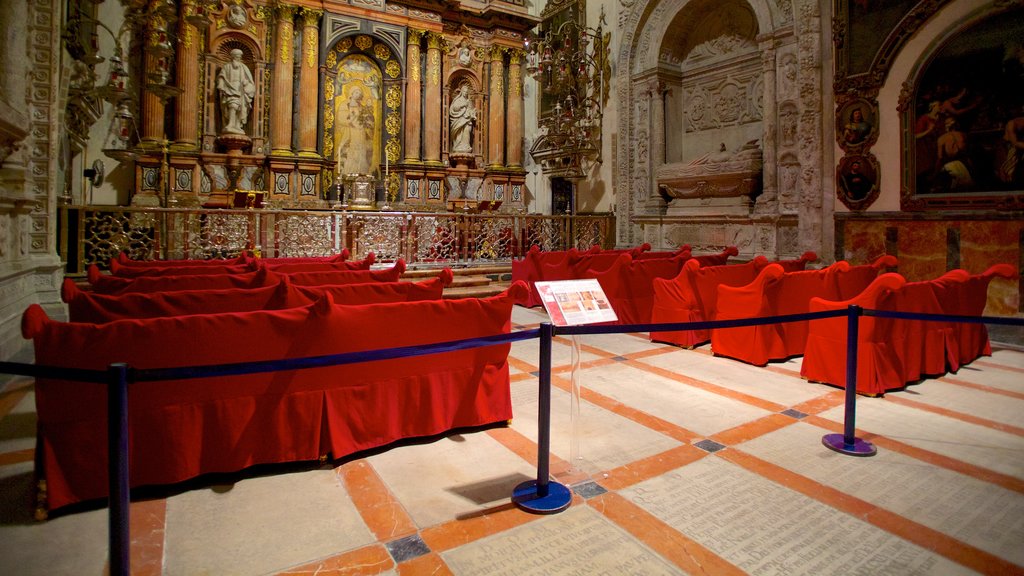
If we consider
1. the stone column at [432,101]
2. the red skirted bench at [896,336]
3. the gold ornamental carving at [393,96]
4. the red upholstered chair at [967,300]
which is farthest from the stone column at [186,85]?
the red upholstered chair at [967,300]

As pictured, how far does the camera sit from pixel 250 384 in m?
2.79

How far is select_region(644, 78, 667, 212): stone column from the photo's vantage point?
38.7 ft

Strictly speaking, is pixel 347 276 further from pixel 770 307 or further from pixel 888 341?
pixel 888 341

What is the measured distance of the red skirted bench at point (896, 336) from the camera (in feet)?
14.0

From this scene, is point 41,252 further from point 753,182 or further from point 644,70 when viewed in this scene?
point 644,70

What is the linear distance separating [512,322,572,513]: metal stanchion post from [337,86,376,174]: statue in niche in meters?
11.6

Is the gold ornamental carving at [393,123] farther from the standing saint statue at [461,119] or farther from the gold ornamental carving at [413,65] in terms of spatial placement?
the standing saint statue at [461,119]

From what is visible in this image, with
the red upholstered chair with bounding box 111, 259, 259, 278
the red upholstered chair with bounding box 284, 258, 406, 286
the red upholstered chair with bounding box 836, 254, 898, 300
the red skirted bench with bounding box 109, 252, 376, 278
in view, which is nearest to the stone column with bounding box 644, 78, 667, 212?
the red upholstered chair with bounding box 836, 254, 898, 300

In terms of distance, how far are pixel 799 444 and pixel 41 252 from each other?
7157 mm

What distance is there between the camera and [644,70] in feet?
39.0

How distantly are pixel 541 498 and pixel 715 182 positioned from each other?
9.07m

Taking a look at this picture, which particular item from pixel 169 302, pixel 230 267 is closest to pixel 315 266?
pixel 230 267

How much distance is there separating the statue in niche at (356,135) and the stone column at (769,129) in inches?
337

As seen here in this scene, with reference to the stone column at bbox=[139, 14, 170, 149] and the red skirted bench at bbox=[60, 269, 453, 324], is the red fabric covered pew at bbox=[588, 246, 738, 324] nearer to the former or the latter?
the red skirted bench at bbox=[60, 269, 453, 324]
